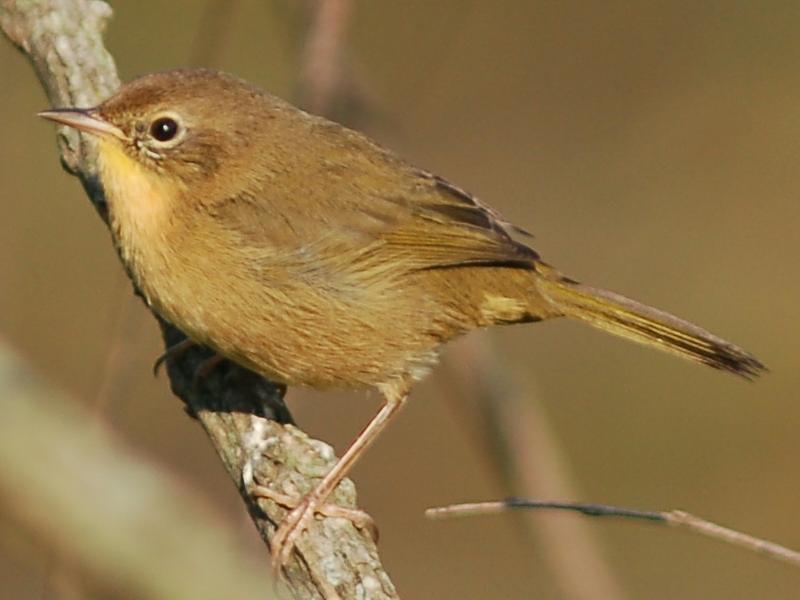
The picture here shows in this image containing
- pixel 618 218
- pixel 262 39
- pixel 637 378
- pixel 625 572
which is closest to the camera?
pixel 625 572

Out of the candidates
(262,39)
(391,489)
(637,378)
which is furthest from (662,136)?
(391,489)

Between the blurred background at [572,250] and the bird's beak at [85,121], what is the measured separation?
3066 millimetres

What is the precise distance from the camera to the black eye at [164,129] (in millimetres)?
4402

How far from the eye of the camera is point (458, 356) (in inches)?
233

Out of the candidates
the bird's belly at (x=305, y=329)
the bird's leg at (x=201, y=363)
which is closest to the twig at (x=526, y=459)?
the bird's belly at (x=305, y=329)

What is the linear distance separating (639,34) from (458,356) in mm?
9144

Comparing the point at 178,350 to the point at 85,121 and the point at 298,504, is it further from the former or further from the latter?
the point at 298,504

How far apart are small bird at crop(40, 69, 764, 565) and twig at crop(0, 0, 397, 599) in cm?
16

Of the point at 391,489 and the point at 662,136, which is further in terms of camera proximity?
the point at 662,136

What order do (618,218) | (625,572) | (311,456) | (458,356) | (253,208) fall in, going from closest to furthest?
(311,456), (253,208), (458,356), (625,572), (618,218)

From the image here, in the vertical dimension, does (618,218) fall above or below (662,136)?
below

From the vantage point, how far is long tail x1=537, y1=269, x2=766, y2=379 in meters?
4.64

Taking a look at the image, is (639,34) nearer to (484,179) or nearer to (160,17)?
(484,179)

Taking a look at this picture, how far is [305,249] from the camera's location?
14.5 feet
